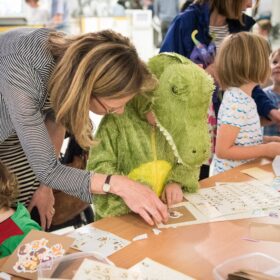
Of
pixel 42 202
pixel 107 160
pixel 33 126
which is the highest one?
pixel 33 126

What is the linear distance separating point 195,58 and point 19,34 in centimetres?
89

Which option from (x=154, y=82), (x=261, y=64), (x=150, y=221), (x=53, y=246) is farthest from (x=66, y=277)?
(x=261, y=64)

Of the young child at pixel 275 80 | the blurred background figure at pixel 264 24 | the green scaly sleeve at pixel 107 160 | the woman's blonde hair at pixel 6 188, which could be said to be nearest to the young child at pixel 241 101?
the young child at pixel 275 80

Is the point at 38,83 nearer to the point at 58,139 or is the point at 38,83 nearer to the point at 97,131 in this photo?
the point at 97,131

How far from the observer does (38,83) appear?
1.08 meters

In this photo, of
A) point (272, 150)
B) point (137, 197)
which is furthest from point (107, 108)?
point (272, 150)

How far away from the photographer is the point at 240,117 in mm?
1606

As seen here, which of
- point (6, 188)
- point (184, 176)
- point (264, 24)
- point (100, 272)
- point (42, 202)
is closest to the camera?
point (100, 272)

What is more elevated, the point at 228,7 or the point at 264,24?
the point at 228,7

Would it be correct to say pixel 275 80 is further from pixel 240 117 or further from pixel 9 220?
pixel 9 220

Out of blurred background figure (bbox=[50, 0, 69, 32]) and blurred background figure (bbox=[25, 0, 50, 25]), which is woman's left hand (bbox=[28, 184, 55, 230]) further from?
blurred background figure (bbox=[50, 0, 69, 32])

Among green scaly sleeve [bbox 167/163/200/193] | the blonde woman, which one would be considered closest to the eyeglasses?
the blonde woman

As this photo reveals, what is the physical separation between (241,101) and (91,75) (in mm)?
849

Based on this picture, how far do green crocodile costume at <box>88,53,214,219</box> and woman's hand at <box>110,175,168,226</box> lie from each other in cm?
8
